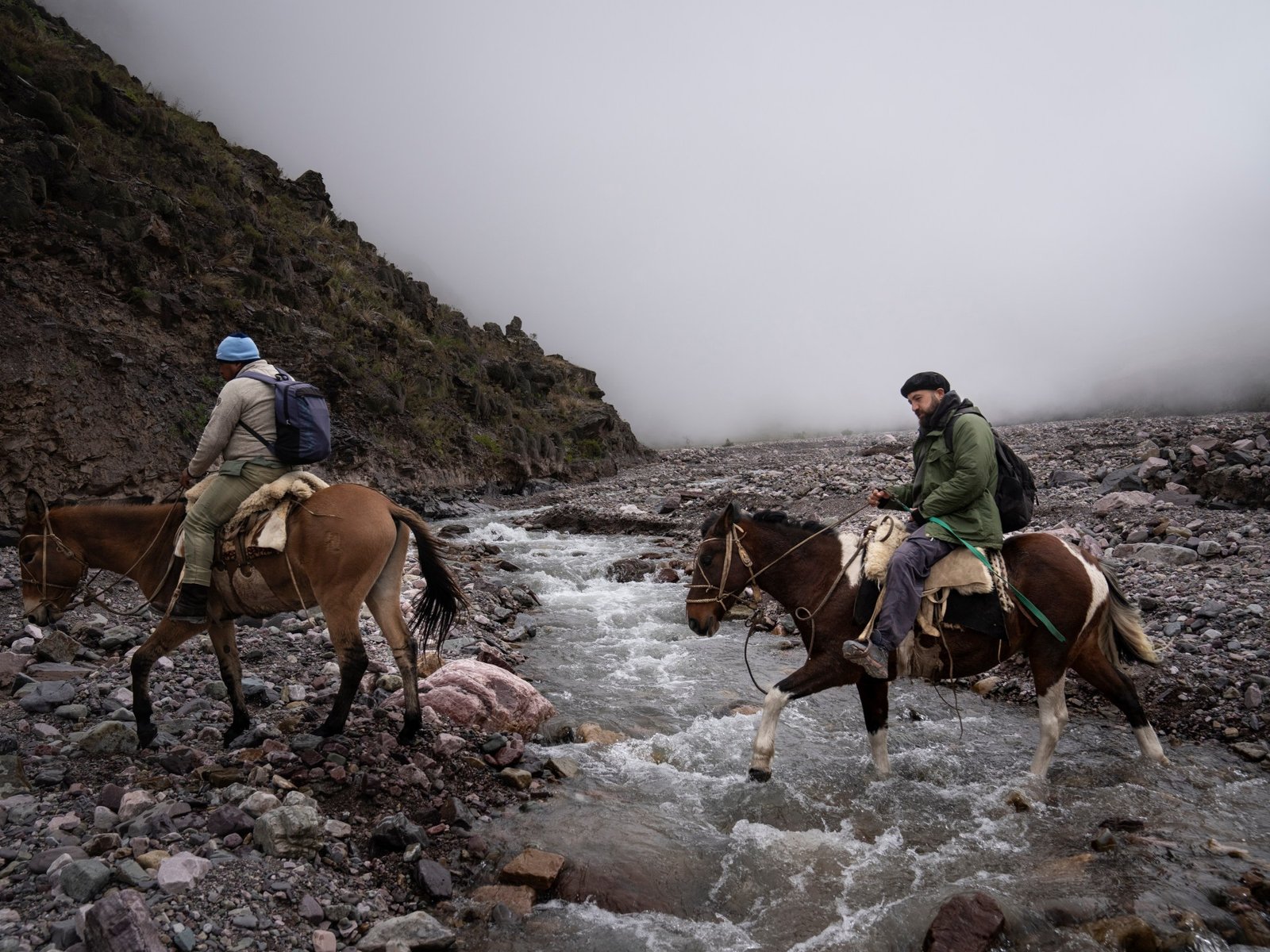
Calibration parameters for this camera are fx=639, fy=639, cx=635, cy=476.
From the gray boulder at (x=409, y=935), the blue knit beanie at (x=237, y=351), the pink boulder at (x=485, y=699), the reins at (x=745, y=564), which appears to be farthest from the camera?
the pink boulder at (x=485, y=699)

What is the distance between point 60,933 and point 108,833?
834 mm

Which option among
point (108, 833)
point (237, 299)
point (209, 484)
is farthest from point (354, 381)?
point (108, 833)

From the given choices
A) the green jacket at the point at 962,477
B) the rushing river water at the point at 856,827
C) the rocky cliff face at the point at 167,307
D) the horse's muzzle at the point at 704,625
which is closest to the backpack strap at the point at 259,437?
the rushing river water at the point at 856,827

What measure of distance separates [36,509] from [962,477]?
756 centimetres

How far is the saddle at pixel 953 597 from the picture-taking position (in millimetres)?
5094

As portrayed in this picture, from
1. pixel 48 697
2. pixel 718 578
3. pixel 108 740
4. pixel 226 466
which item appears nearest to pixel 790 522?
pixel 718 578

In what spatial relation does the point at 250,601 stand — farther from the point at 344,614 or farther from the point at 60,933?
the point at 60,933

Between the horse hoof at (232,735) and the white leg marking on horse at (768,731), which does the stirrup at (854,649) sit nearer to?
the white leg marking on horse at (768,731)

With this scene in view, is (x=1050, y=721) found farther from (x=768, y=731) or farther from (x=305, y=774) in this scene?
(x=305, y=774)

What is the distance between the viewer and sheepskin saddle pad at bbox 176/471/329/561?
502 cm

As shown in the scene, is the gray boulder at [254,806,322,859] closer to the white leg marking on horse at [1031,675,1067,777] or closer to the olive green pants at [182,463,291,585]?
the olive green pants at [182,463,291,585]

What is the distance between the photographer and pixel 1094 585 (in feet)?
17.1

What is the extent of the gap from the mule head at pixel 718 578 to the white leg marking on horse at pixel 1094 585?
106 inches

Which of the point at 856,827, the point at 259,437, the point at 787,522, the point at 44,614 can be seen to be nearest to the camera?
the point at 856,827
